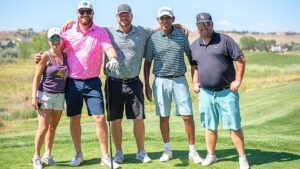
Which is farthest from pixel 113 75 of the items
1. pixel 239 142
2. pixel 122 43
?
pixel 239 142

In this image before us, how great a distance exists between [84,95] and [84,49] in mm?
708

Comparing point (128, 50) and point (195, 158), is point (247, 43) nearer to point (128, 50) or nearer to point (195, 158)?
point (195, 158)

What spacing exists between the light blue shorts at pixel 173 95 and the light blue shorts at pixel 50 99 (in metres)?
1.51

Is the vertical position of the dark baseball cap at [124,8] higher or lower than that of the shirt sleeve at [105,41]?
higher

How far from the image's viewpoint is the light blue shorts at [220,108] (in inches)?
263

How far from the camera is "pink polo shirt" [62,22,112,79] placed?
265 inches

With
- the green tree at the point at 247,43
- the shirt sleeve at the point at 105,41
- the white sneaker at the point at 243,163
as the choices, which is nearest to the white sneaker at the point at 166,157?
the white sneaker at the point at 243,163

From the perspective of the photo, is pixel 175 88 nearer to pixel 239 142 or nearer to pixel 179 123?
pixel 239 142

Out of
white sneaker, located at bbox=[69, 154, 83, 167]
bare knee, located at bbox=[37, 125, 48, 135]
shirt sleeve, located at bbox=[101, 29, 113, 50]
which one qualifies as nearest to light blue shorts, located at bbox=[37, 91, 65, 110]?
bare knee, located at bbox=[37, 125, 48, 135]

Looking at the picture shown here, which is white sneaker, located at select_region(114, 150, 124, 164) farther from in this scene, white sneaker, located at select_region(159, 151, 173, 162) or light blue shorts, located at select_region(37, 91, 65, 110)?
light blue shorts, located at select_region(37, 91, 65, 110)

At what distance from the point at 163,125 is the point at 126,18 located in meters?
1.80

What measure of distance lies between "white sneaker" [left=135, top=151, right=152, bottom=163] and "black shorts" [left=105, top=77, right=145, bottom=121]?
0.57 m

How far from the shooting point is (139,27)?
7.20 m

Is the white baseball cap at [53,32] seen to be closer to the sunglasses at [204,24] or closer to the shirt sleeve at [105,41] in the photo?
the shirt sleeve at [105,41]
